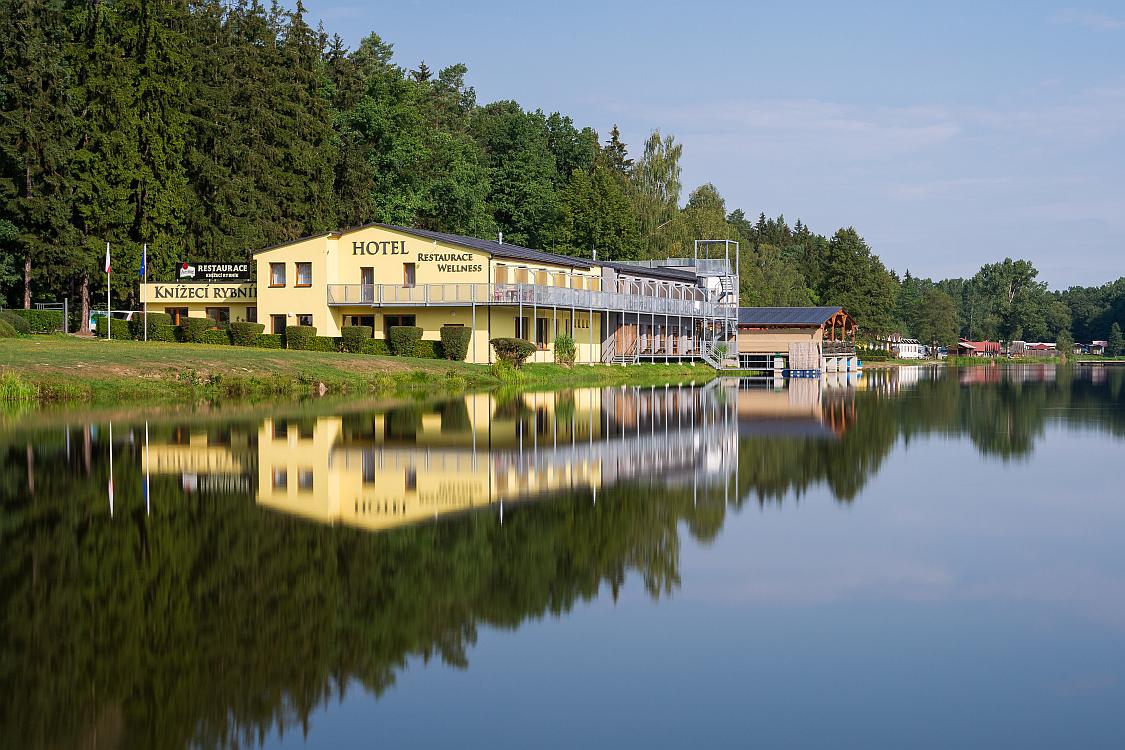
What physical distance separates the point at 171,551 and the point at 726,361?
64.1 meters

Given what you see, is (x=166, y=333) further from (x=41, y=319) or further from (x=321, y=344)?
(x=321, y=344)

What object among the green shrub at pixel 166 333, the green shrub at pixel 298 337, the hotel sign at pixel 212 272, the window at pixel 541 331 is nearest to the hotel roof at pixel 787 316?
the window at pixel 541 331

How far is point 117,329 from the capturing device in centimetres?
5962

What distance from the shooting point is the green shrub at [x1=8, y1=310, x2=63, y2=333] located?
58.0 meters

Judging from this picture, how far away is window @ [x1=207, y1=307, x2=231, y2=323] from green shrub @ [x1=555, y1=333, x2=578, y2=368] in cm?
1776

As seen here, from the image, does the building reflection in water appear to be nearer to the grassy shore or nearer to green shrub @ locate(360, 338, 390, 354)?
the grassy shore

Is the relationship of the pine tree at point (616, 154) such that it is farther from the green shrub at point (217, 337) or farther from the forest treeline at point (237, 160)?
the green shrub at point (217, 337)

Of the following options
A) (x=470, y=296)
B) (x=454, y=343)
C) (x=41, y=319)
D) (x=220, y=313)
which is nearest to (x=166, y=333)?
(x=220, y=313)

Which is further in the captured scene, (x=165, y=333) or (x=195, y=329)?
(x=165, y=333)

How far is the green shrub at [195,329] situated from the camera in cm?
5697

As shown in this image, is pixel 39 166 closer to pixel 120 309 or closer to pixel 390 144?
pixel 120 309

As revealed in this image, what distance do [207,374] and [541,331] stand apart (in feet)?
80.9

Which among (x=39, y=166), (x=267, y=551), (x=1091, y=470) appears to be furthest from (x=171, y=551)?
(x=39, y=166)

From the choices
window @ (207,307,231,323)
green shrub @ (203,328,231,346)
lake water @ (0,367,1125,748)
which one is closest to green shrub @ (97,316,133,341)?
window @ (207,307,231,323)
